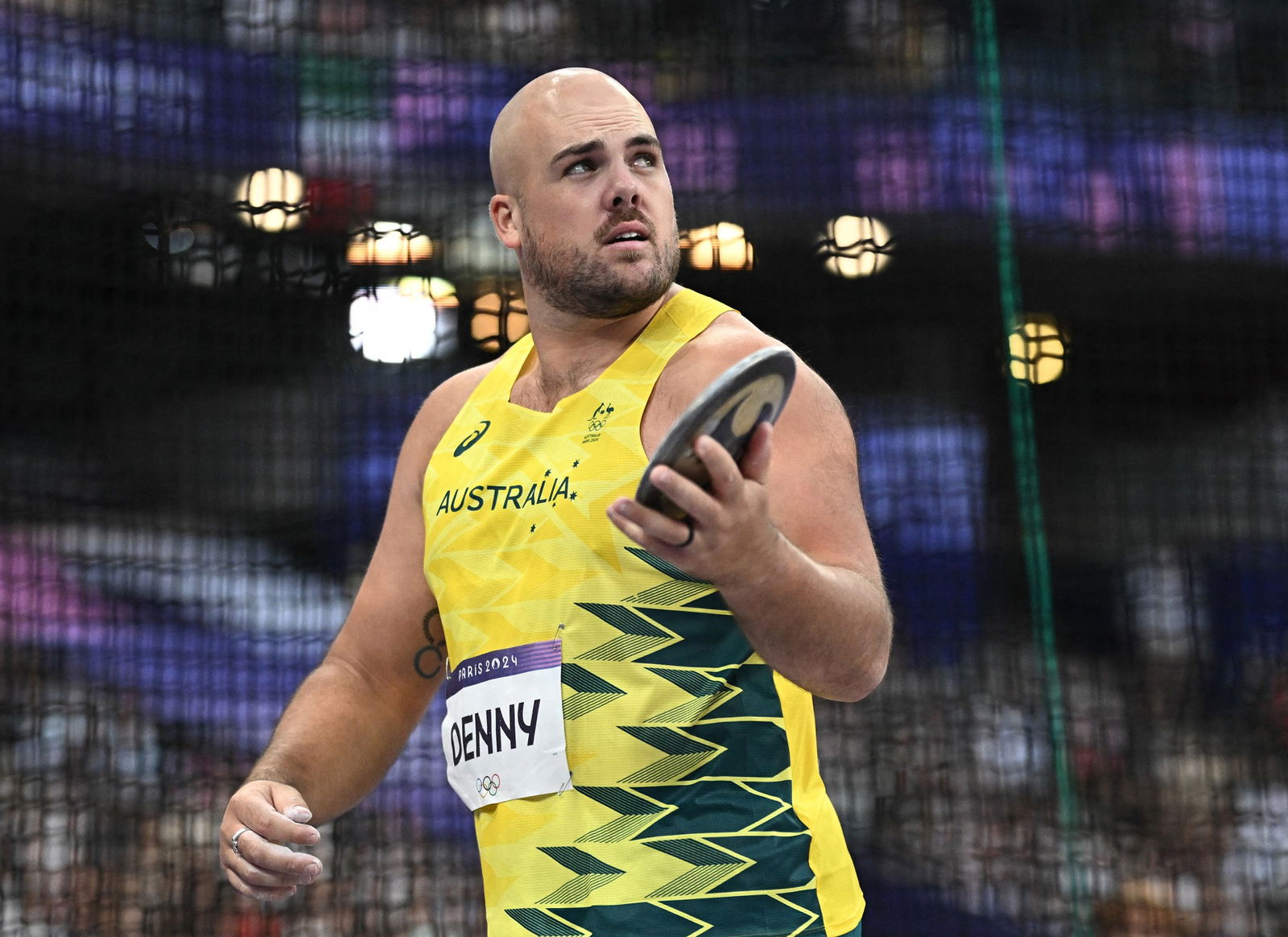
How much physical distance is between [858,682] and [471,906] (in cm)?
259

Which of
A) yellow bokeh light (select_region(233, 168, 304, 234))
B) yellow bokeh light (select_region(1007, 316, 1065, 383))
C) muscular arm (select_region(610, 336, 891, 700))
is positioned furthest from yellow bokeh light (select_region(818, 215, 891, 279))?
muscular arm (select_region(610, 336, 891, 700))

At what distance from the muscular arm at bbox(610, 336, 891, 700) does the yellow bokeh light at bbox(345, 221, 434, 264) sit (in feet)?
8.27

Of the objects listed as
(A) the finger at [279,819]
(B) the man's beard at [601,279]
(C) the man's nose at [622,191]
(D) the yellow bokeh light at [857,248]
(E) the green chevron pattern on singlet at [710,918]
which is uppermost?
(D) the yellow bokeh light at [857,248]

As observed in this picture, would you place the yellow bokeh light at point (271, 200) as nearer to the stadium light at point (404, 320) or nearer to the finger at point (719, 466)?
the stadium light at point (404, 320)

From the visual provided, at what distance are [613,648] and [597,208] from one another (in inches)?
30.8

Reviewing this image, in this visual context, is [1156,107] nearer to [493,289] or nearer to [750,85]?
[750,85]

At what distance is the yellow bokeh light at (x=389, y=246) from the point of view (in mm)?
4465

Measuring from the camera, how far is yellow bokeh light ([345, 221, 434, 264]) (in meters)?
4.46

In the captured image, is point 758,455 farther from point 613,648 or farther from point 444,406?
point 444,406

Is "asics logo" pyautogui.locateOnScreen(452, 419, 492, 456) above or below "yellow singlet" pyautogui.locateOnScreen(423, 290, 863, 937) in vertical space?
above

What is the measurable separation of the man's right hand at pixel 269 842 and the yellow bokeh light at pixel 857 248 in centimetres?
285

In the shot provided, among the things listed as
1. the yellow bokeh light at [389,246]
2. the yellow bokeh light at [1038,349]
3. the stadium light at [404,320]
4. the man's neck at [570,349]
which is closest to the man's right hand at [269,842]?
the man's neck at [570,349]

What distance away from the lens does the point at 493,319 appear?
14.9ft

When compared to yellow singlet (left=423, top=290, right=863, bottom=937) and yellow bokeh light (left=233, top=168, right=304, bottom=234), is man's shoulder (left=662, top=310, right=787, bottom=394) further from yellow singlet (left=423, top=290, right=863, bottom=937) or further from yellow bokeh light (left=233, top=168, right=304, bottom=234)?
yellow bokeh light (left=233, top=168, right=304, bottom=234)
